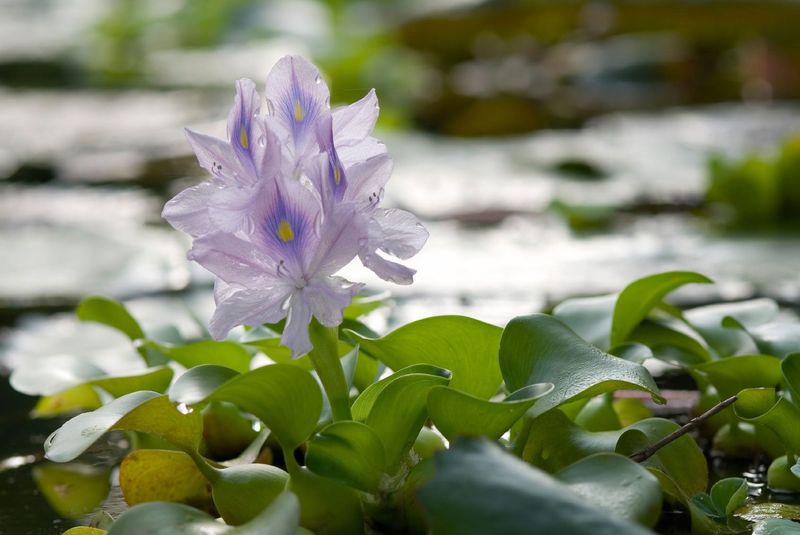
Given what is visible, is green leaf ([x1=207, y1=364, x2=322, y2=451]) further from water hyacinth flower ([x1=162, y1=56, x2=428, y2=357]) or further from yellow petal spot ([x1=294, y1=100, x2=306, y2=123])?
yellow petal spot ([x1=294, y1=100, x2=306, y2=123])

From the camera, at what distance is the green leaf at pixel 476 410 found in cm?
70

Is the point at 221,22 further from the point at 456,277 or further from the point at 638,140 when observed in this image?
the point at 456,277

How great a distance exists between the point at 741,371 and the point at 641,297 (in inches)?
3.9

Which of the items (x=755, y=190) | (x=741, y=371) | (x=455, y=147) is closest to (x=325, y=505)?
(x=741, y=371)

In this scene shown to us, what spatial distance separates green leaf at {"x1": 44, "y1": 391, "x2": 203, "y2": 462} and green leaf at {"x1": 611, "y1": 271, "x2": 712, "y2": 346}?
38 centimetres

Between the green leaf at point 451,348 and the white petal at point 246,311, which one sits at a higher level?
the white petal at point 246,311

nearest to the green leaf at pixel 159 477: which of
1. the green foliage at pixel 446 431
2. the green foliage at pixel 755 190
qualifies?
the green foliage at pixel 446 431

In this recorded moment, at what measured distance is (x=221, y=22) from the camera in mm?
7125

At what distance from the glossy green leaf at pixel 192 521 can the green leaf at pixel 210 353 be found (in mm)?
260

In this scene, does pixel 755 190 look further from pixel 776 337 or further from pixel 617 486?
pixel 617 486

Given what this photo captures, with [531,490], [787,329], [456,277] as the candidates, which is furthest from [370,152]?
[456,277]

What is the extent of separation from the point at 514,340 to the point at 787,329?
336 mm

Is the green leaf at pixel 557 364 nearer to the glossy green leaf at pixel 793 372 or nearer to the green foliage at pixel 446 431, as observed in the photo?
the green foliage at pixel 446 431

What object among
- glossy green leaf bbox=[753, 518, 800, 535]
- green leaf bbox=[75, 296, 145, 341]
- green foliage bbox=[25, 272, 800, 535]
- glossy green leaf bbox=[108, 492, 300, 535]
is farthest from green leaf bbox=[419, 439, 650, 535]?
green leaf bbox=[75, 296, 145, 341]
